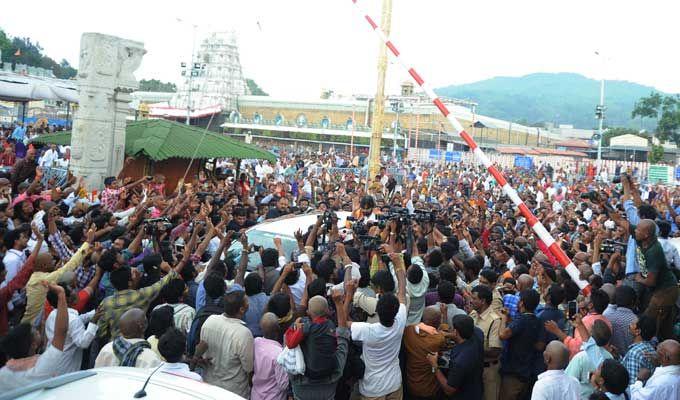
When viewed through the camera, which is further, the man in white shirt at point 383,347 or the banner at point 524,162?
the banner at point 524,162

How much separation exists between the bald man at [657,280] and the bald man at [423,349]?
2189mm

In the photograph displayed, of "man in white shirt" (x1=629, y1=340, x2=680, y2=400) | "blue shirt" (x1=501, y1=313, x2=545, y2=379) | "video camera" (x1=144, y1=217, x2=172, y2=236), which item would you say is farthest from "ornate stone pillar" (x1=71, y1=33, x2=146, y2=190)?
"man in white shirt" (x1=629, y1=340, x2=680, y2=400)

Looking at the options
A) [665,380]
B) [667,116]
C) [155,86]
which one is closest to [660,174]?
[665,380]

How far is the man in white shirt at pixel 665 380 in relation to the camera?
13.5ft

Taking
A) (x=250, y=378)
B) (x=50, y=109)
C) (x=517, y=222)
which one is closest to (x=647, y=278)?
(x=250, y=378)

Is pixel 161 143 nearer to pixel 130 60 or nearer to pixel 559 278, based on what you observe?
pixel 130 60

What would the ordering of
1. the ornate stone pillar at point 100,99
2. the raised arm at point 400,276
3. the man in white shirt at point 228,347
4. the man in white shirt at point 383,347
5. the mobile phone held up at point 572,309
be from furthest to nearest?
the ornate stone pillar at point 100,99 < the mobile phone held up at point 572,309 < the raised arm at point 400,276 < the man in white shirt at point 383,347 < the man in white shirt at point 228,347

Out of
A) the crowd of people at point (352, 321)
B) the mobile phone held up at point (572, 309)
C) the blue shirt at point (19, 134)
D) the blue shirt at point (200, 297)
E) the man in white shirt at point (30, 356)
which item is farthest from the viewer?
the blue shirt at point (19, 134)

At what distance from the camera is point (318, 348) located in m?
4.45

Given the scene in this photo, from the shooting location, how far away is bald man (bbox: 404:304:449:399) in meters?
4.94

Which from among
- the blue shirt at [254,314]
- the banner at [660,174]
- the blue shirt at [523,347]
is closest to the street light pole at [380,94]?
the banner at [660,174]

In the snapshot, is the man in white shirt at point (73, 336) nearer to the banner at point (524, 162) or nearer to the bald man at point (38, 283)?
the bald man at point (38, 283)

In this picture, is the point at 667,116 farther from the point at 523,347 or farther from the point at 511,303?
the point at 523,347

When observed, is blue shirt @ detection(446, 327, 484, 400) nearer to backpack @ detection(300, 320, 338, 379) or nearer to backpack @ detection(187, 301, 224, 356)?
backpack @ detection(300, 320, 338, 379)
